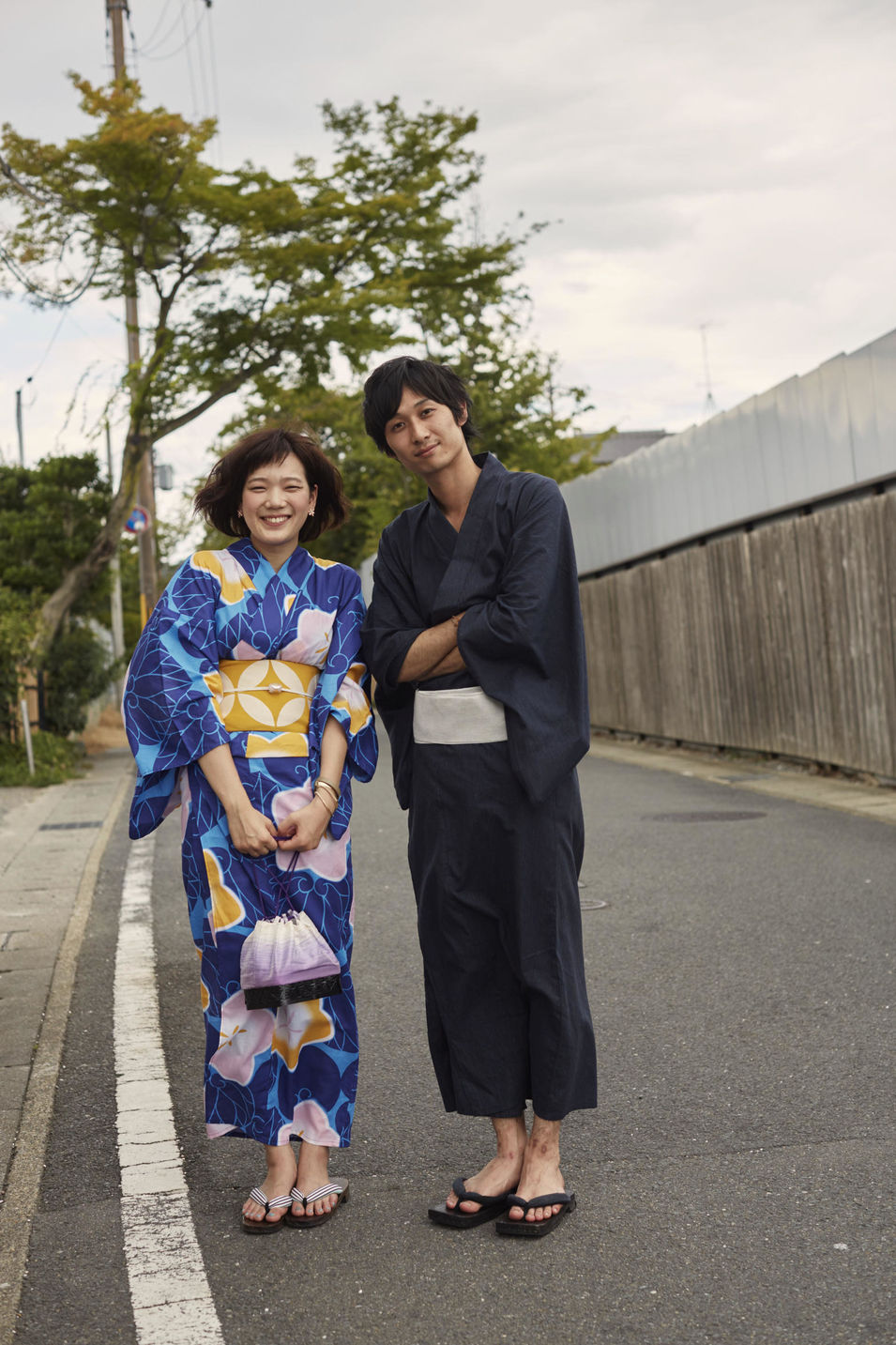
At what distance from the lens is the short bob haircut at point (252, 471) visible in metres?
3.39

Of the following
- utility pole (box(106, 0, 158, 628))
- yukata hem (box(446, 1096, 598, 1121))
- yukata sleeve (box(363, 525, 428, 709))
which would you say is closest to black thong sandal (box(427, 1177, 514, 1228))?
yukata hem (box(446, 1096, 598, 1121))

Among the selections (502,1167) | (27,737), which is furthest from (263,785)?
(27,737)

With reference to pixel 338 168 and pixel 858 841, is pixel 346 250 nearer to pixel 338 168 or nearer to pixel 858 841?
pixel 338 168

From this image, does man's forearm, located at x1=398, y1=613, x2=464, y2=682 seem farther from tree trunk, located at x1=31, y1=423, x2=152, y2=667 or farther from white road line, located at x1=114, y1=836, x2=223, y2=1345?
tree trunk, located at x1=31, y1=423, x2=152, y2=667

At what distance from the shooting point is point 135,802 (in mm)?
3334

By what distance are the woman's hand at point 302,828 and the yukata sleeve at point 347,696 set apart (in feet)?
0.31

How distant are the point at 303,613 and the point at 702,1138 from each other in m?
1.68

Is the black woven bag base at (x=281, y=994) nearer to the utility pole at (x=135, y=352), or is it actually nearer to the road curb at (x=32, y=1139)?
the road curb at (x=32, y=1139)

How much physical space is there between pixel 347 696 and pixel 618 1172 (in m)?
1.33

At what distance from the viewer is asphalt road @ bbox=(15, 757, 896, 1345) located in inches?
105

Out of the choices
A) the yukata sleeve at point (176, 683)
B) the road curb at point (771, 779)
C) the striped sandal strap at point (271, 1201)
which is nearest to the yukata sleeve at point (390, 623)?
the yukata sleeve at point (176, 683)

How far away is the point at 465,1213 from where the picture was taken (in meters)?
3.09

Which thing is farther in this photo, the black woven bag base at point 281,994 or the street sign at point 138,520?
the street sign at point 138,520

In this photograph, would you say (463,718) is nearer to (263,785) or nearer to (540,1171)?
(263,785)
